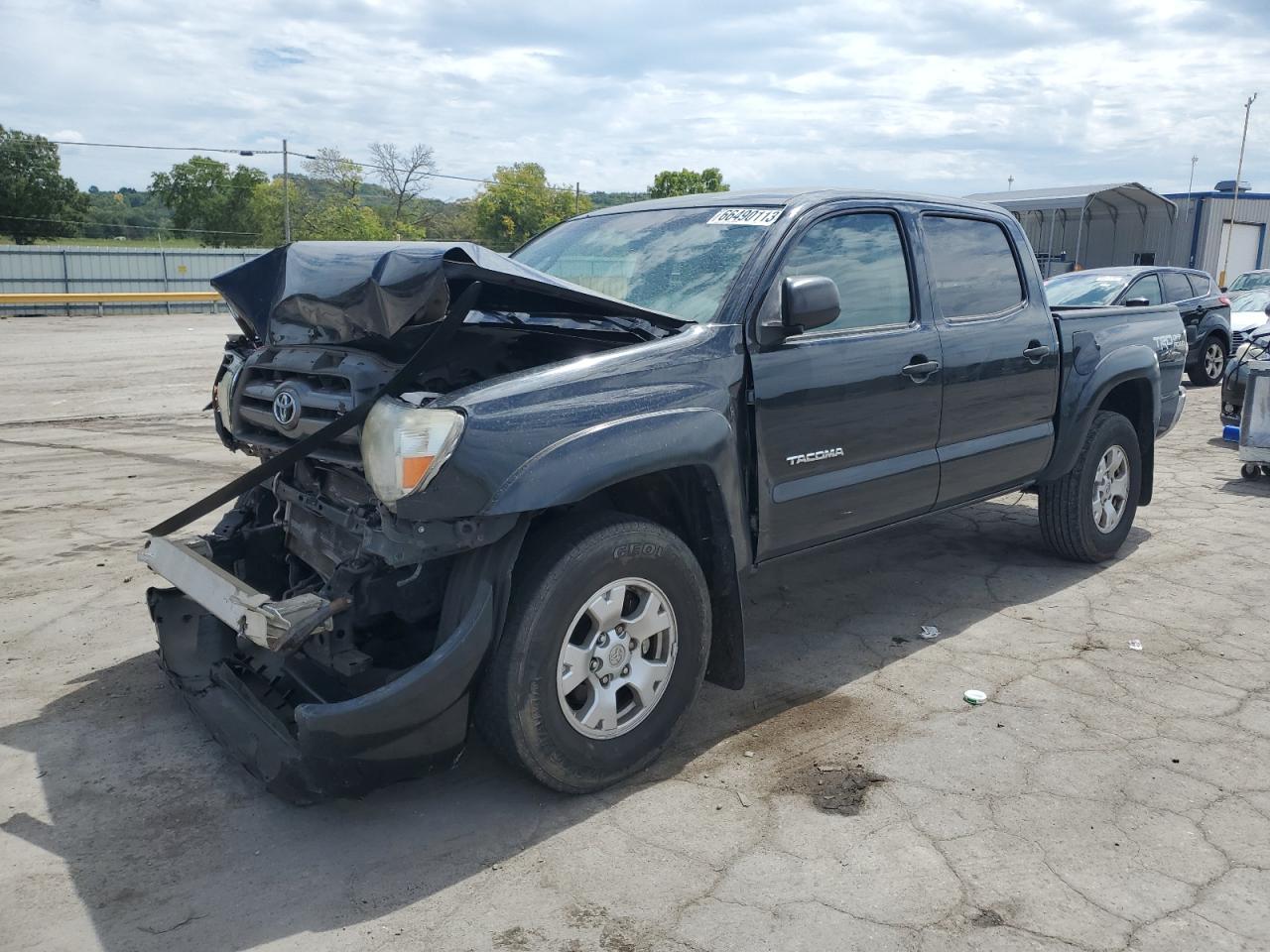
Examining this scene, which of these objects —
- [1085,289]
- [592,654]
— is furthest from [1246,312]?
[592,654]

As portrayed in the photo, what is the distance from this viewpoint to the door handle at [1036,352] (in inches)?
206

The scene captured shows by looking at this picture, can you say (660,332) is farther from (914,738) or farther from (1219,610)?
(1219,610)

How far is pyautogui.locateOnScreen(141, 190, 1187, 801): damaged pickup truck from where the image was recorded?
308 centimetres

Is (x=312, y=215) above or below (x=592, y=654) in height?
above

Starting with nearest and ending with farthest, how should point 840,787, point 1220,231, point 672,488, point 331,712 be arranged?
point 331,712
point 840,787
point 672,488
point 1220,231

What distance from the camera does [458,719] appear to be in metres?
3.13

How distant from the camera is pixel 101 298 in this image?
103ft

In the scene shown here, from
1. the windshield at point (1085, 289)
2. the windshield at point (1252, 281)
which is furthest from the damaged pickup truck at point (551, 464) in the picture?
the windshield at point (1252, 281)

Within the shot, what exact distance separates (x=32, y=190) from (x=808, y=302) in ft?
242

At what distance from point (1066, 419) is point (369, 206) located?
253 ft

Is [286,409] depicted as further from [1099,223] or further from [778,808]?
[1099,223]

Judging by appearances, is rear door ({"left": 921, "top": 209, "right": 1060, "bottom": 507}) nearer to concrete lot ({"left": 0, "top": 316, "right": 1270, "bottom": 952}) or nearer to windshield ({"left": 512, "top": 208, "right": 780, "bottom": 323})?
concrete lot ({"left": 0, "top": 316, "right": 1270, "bottom": 952})

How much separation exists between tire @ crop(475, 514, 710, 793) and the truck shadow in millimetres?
179

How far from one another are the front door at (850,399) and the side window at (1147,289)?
9.65m
